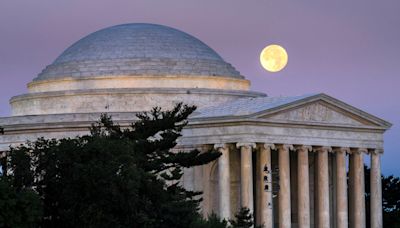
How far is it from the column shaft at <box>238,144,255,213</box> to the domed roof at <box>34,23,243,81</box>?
1717cm

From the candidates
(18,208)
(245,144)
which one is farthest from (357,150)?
(18,208)

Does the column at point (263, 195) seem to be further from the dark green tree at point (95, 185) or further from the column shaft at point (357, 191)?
the dark green tree at point (95, 185)

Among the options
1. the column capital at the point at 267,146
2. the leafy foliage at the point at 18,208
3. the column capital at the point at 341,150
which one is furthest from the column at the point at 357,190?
the leafy foliage at the point at 18,208

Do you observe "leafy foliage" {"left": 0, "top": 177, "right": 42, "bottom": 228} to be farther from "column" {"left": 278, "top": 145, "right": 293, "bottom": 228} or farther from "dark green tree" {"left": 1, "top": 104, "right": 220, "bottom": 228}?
"column" {"left": 278, "top": 145, "right": 293, "bottom": 228}

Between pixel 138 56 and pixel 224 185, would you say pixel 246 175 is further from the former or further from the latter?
pixel 138 56

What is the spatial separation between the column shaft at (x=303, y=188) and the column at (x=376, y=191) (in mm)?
9526

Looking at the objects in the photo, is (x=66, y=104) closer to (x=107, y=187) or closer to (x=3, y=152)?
(x=3, y=152)

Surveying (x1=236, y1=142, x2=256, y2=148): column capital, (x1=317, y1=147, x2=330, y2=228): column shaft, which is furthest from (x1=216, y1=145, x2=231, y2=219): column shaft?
(x1=317, y1=147, x2=330, y2=228): column shaft

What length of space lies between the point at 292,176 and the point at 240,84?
13.0m

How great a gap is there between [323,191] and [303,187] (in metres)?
3.33

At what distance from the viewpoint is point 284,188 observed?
15500 cm

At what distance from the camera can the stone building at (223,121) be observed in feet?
501

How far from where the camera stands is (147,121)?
140 metres

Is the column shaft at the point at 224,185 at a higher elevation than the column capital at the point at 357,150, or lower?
lower
